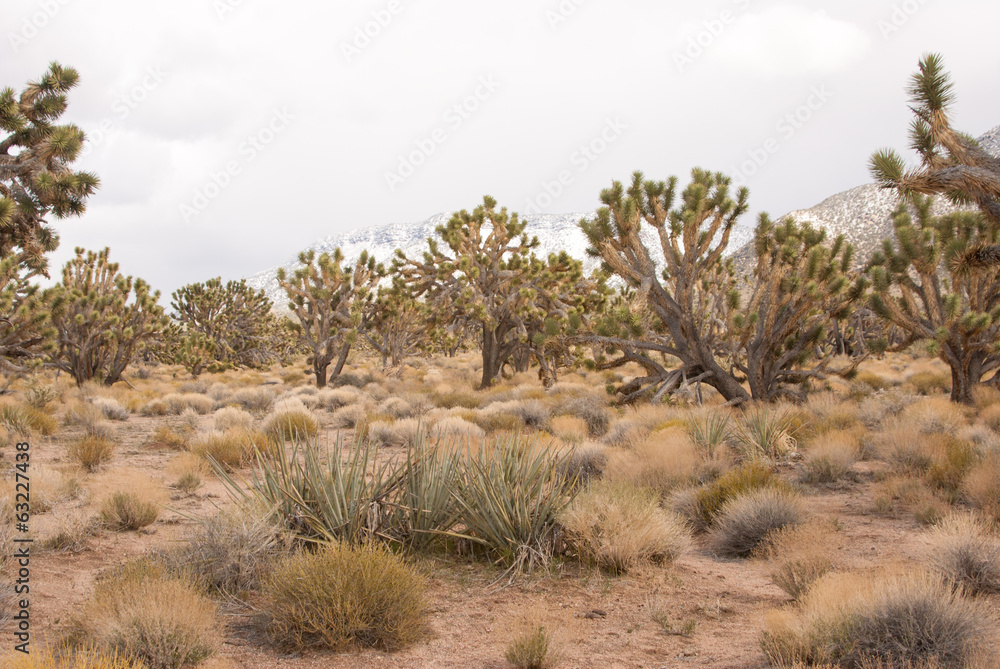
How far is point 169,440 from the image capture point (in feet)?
38.5

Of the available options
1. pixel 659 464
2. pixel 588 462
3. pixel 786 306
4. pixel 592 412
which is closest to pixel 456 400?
pixel 592 412

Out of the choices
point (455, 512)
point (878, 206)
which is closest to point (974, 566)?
point (455, 512)

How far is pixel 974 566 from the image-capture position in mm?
4574

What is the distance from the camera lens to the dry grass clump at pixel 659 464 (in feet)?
25.4

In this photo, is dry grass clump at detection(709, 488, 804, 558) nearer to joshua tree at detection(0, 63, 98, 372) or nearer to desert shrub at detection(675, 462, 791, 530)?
desert shrub at detection(675, 462, 791, 530)

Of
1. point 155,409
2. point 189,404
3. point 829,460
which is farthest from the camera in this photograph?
point 189,404

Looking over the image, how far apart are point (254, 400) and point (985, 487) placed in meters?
17.2

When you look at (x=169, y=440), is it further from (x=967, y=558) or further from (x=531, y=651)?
(x=967, y=558)

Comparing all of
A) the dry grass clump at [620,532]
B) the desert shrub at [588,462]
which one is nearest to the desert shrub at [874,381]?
the desert shrub at [588,462]

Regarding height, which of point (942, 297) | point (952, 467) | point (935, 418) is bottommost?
point (952, 467)

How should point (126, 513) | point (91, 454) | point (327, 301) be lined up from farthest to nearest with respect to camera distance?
point (327, 301)
point (91, 454)
point (126, 513)

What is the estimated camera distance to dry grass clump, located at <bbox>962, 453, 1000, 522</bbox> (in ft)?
19.7

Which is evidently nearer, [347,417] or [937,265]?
[937,265]

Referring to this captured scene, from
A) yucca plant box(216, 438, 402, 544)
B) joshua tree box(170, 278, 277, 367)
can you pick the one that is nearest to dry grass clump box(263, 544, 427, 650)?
yucca plant box(216, 438, 402, 544)
